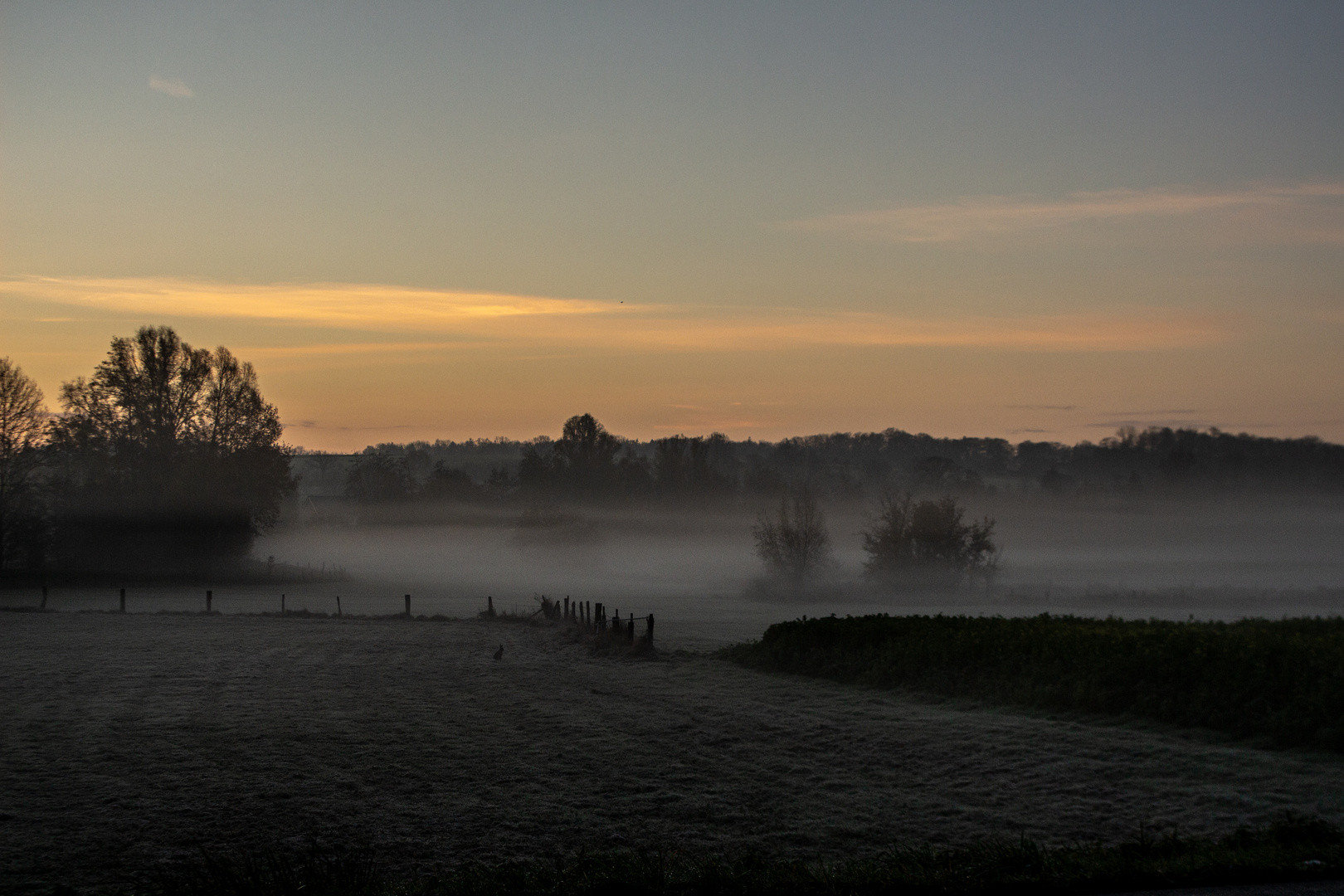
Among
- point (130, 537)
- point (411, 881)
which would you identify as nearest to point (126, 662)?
point (411, 881)

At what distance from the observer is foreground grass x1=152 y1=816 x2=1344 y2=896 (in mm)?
9570

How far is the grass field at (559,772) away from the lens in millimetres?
12266

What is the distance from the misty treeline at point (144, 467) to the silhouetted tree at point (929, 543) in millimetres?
46694

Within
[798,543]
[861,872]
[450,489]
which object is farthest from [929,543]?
[450,489]

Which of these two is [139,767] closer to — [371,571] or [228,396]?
[228,396]

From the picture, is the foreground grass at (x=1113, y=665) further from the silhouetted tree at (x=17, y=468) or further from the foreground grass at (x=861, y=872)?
the silhouetted tree at (x=17, y=468)

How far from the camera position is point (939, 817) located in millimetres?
13148

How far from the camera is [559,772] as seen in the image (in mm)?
15617

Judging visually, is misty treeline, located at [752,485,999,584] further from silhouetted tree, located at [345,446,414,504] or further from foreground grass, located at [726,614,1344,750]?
silhouetted tree, located at [345,446,414,504]

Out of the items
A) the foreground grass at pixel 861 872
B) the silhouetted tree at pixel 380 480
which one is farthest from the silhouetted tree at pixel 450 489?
the foreground grass at pixel 861 872

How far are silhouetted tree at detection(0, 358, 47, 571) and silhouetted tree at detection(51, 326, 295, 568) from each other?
190cm

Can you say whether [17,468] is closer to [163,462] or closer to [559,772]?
[163,462]

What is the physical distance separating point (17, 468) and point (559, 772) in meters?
61.7

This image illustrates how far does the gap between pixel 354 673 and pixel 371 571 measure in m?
75.1
